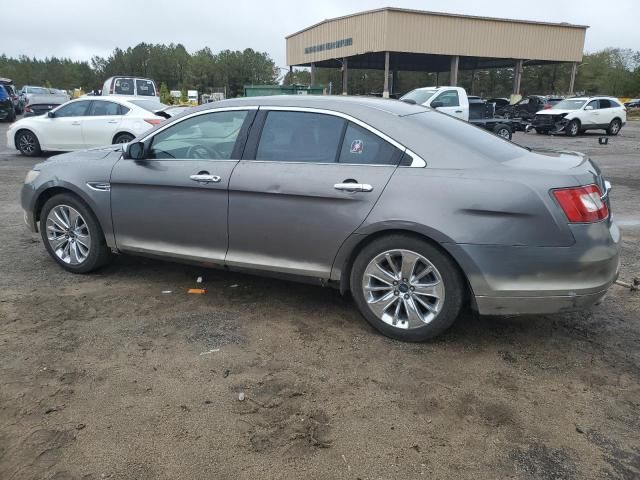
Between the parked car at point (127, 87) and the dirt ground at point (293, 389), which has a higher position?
the parked car at point (127, 87)

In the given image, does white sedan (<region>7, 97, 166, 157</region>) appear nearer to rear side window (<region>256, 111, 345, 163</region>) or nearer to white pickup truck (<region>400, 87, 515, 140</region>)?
white pickup truck (<region>400, 87, 515, 140</region>)

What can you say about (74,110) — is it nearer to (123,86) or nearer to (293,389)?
(123,86)

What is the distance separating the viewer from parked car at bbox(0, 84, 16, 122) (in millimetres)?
24750

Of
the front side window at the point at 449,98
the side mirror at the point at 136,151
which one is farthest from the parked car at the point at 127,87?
the side mirror at the point at 136,151

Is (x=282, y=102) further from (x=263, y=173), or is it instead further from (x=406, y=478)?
(x=406, y=478)

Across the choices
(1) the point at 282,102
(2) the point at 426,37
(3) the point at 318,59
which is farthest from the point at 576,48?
(1) the point at 282,102

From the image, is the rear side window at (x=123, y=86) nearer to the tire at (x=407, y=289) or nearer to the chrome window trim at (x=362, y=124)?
the chrome window trim at (x=362, y=124)

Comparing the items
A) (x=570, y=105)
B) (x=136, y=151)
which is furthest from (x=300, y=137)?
(x=570, y=105)

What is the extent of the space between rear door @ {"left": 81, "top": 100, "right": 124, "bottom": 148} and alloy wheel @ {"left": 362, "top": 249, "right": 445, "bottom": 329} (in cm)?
1023

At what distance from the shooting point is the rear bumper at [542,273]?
3.35m

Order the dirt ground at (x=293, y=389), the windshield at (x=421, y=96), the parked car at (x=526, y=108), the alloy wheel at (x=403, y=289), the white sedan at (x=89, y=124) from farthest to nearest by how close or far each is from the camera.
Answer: the parked car at (x=526, y=108)
the windshield at (x=421, y=96)
the white sedan at (x=89, y=124)
the alloy wheel at (x=403, y=289)
the dirt ground at (x=293, y=389)

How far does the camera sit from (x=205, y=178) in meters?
4.26

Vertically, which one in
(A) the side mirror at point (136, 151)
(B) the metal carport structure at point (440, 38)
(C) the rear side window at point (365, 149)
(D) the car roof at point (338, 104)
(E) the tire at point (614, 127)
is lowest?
(E) the tire at point (614, 127)

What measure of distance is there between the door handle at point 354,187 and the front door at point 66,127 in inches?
427
